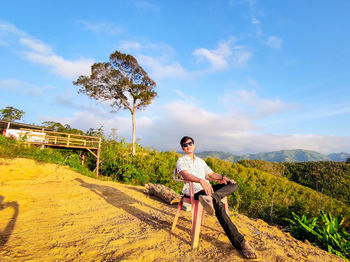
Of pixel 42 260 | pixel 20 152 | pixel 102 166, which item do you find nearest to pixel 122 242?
pixel 42 260

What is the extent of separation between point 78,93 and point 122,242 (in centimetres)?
1704

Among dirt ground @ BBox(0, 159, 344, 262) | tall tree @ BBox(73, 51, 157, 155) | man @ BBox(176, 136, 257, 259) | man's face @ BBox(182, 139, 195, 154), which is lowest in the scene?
dirt ground @ BBox(0, 159, 344, 262)

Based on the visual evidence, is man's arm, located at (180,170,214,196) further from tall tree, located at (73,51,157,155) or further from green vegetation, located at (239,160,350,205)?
green vegetation, located at (239,160,350,205)

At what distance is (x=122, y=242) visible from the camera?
2486 mm

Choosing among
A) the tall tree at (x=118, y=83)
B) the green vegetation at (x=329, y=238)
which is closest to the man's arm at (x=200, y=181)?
the green vegetation at (x=329, y=238)

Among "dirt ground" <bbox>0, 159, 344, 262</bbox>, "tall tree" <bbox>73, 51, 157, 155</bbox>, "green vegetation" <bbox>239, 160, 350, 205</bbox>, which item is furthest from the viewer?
"green vegetation" <bbox>239, 160, 350, 205</bbox>

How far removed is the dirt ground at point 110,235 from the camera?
2178mm

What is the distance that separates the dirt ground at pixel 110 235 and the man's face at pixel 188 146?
4.20 ft

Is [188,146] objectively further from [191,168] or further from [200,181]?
[200,181]

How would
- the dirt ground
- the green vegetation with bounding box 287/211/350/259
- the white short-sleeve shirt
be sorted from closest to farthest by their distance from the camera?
the dirt ground
the white short-sleeve shirt
the green vegetation with bounding box 287/211/350/259

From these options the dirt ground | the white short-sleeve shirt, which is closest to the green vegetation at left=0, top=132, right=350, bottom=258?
the dirt ground

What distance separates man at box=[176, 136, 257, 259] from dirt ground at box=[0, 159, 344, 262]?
0.17m

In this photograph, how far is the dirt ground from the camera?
218 centimetres

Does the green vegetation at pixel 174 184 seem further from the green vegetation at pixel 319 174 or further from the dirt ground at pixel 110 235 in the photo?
the green vegetation at pixel 319 174
